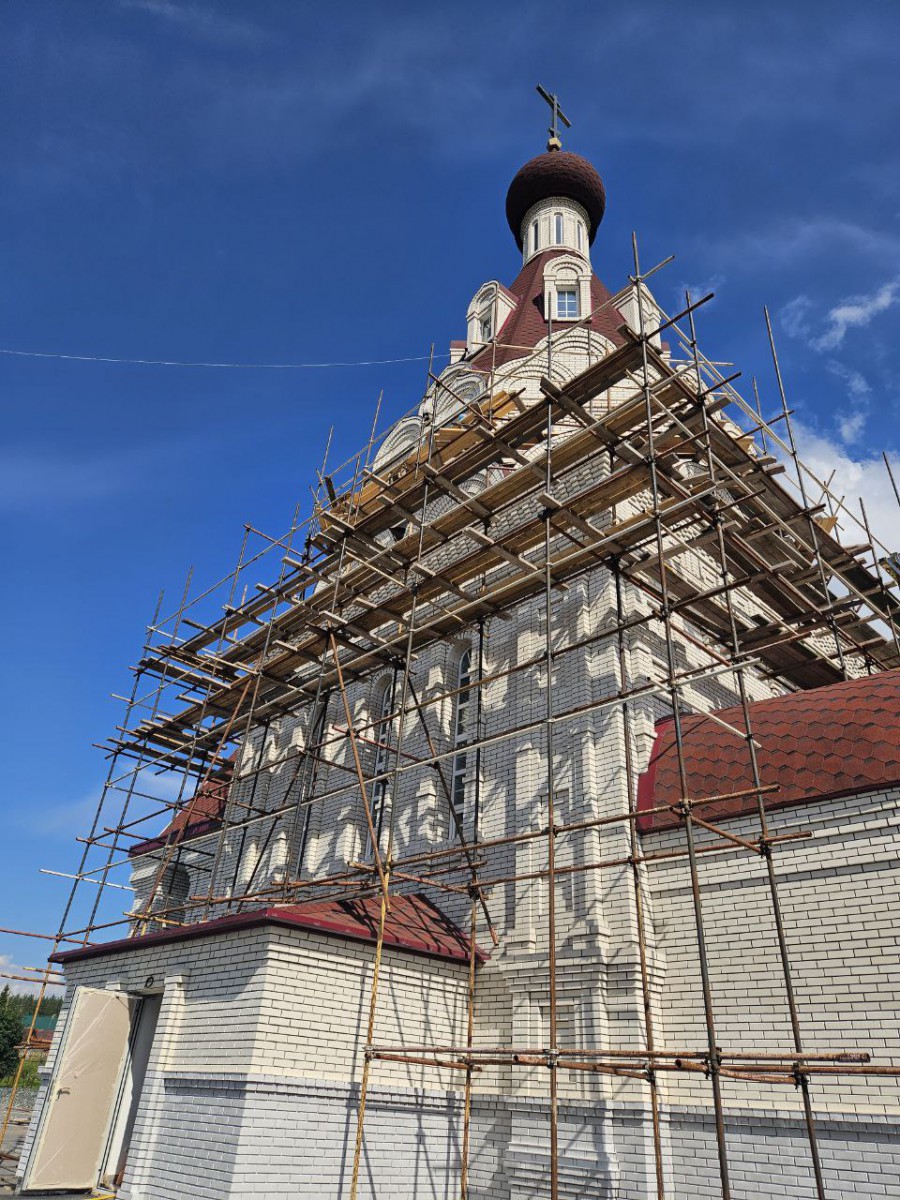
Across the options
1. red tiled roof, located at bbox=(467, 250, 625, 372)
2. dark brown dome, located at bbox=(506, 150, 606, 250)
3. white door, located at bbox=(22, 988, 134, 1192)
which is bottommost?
white door, located at bbox=(22, 988, 134, 1192)

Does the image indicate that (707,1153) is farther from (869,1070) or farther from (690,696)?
(690,696)

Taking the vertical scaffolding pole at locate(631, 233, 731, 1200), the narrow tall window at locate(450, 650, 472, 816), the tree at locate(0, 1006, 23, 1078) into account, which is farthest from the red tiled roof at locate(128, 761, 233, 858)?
the tree at locate(0, 1006, 23, 1078)

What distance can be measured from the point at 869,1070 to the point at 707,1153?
90.7 inches

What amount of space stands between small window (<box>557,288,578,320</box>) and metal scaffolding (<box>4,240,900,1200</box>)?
3.40 m

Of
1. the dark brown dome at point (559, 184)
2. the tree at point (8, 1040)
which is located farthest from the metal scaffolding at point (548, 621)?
the tree at point (8, 1040)

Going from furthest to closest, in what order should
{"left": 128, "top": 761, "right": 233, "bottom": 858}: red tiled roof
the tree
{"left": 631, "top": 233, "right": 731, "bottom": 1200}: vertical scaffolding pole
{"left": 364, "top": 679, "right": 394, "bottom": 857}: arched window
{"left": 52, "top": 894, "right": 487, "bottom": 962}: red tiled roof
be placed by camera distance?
the tree → {"left": 128, "top": 761, "right": 233, "bottom": 858}: red tiled roof → {"left": 364, "top": 679, "right": 394, "bottom": 857}: arched window → {"left": 52, "top": 894, "right": 487, "bottom": 962}: red tiled roof → {"left": 631, "top": 233, "right": 731, "bottom": 1200}: vertical scaffolding pole

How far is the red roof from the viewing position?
7.00 metres

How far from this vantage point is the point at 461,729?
10.8m

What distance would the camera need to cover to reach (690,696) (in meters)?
9.46

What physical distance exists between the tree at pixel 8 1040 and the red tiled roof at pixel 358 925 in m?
27.6

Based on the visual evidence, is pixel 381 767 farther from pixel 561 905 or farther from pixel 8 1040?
pixel 8 1040

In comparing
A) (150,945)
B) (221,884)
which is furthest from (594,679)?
(221,884)

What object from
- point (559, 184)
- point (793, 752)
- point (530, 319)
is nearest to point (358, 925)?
point (793, 752)

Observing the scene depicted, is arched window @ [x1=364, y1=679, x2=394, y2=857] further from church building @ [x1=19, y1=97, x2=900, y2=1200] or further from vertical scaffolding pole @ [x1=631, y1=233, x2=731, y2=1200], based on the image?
vertical scaffolding pole @ [x1=631, y1=233, x2=731, y2=1200]
